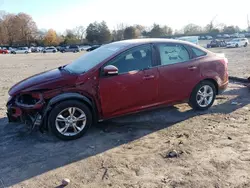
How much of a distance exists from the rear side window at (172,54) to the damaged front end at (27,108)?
2482 millimetres

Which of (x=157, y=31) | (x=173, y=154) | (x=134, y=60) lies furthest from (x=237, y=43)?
(x=157, y=31)

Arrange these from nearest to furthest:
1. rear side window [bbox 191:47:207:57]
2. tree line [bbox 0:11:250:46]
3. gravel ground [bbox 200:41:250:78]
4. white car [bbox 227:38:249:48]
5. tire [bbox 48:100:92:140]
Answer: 1. tire [bbox 48:100:92:140]
2. rear side window [bbox 191:47:207:57]
3. gravel ground [bbox 200:41:250:78]
4. white car [bbox 227:38:249:48]
5. tree line [bbox 0:11:250:46]

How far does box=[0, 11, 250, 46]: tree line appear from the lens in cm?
7925

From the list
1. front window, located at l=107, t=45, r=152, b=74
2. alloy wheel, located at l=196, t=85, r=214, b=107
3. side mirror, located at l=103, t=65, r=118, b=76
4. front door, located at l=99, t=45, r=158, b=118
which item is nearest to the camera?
side mirror, located at l=103, t=65, r=118, b=76

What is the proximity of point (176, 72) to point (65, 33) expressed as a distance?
97.6 meters

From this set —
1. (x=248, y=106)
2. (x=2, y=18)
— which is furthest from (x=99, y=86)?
(x=2, y=18)

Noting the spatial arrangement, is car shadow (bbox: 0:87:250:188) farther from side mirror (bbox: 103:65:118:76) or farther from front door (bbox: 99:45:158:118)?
side mirror (bbox: 103:65:118:76)

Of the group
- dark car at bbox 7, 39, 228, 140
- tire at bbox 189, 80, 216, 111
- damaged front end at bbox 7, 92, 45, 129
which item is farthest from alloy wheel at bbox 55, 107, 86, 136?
tire at bbox 189, 80, 216, 111

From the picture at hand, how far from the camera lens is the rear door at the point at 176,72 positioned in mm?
5105

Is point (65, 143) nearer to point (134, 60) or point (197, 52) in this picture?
point (134, 60)

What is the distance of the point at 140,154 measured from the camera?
388 centimetres

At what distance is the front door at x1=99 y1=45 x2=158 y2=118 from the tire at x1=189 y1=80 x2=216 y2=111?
1.03 metres

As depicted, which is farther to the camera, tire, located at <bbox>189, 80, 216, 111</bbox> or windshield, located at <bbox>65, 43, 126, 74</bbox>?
tire, located at <bbox>189, 80, 216, 111</bbox>

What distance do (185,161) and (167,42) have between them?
262cm
